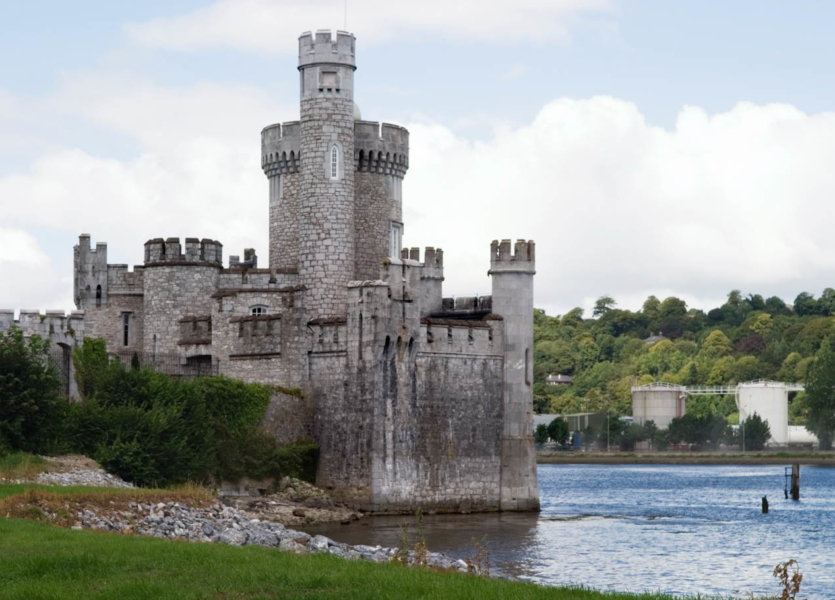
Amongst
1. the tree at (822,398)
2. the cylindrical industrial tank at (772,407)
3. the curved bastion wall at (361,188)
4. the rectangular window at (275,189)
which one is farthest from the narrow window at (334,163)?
the cylindrical industrial tank at (772,407)

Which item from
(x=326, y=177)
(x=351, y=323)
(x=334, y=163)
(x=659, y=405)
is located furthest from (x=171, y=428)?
(x=659, y=405)

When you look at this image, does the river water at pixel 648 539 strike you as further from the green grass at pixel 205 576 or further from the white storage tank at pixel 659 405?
the white storage tank at pixel 659 405

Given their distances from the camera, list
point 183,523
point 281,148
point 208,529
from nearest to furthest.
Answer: point 208,529 → point 183,523 → point 281,148

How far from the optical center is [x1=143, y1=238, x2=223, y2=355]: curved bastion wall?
199 ft

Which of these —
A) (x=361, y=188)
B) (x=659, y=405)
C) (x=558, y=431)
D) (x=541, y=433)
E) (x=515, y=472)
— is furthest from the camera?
(x=659, y=405)

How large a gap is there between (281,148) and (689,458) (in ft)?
300

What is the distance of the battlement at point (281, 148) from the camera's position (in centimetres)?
6108

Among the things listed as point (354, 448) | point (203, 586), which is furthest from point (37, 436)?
point (203, 586)

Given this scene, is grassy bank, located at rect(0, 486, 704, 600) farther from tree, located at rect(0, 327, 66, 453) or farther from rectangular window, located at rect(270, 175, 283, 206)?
rectangular window, located at rect(270, 175, 283, 206)

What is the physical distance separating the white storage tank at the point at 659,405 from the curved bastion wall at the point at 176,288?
108389mm

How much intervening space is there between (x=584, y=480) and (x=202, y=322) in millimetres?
54075

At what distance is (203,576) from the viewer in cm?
2597

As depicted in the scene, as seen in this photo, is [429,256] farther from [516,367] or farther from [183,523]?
[183,523]

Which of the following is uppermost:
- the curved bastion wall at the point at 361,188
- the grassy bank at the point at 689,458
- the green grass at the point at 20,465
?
the curved bastion wall at the point at 361,188
